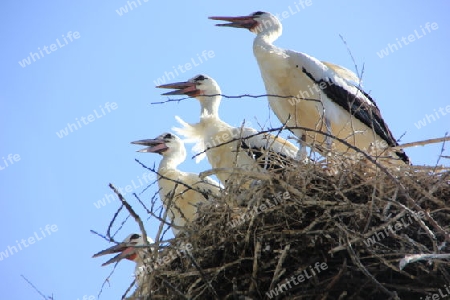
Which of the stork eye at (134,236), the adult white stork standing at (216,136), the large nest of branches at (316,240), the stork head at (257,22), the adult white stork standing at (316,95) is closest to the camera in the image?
the large nest of branches at (316,240)

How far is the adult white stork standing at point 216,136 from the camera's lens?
5.64 m

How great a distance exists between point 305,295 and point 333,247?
0.87ft

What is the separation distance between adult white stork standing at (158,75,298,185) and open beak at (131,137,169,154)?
17.8 inches

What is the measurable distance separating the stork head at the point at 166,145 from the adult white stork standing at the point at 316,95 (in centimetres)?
137

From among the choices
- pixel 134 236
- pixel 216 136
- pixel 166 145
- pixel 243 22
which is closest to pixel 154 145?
pixel 166 145

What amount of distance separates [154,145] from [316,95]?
184 centimetres

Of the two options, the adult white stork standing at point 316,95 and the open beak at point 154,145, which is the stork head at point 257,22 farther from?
the open beak at point 154,145

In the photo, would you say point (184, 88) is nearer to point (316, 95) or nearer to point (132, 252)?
point (316, 95)

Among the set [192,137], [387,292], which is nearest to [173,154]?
[192,137]

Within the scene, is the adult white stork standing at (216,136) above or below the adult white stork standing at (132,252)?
above

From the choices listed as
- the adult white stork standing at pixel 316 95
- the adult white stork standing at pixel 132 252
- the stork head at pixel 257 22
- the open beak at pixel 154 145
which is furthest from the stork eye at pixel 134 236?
the stork head at pixel 257 22

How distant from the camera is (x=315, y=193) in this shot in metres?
3.89

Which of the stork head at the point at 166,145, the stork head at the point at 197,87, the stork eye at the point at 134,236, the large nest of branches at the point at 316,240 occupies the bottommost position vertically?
the large nest of branches at the point at 316,240

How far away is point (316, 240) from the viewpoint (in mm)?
3596
